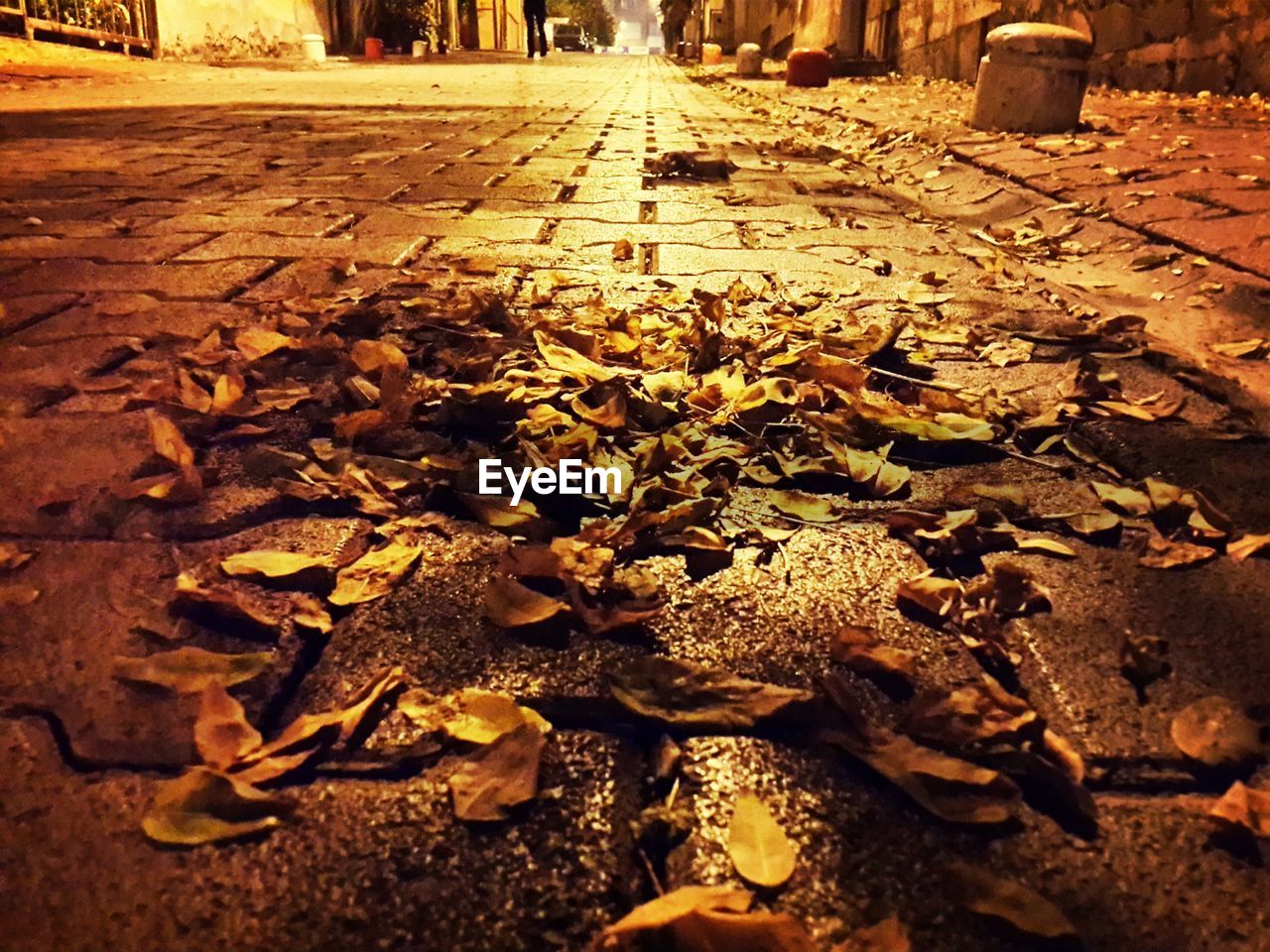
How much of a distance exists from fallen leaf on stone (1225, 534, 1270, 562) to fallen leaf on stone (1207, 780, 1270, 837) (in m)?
0.53

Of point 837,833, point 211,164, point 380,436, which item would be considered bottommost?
point 837,833

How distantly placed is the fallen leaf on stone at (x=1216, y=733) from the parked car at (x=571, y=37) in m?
52.0

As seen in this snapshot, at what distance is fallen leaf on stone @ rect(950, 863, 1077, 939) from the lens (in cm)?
74

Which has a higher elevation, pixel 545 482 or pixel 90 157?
pixel 90 157

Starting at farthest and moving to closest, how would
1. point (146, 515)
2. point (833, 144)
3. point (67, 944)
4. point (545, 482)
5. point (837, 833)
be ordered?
point (833, 144)
point (545, 482)
point (146, 515)
point (837, 833)
point (67, 944)

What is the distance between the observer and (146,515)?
1.35m

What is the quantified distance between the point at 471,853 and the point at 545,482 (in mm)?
740

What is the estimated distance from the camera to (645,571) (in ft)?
4.09

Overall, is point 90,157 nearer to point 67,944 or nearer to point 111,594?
point 111,594

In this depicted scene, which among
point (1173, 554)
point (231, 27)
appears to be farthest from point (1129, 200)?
point (231, 27)

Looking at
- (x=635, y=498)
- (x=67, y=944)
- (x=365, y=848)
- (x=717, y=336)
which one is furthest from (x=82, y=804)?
(x=717, y=336)

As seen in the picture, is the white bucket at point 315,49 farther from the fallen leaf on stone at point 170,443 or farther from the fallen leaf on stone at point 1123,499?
the fallen leaf on stone at point 1123,499

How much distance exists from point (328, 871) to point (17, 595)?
67cm

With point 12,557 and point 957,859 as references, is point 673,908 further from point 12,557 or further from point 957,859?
point 12,557
